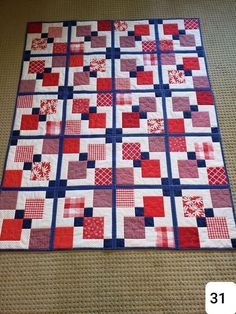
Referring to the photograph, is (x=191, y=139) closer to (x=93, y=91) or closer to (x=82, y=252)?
(x=93, y=91)

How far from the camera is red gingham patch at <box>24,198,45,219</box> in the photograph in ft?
4.39

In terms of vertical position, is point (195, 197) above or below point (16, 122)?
below

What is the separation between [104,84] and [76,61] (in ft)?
0.74

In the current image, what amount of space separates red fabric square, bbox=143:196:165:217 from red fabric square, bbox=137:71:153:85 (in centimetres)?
62

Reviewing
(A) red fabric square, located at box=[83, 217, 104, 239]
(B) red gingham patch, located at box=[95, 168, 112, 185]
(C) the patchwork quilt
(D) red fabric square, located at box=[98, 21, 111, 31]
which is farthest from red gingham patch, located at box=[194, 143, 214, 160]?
(D) red fabric square, located at box=[98, 21, 111, 31]

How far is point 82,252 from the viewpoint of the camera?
1.27m

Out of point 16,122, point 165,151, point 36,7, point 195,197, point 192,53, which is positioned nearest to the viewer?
point 195,197

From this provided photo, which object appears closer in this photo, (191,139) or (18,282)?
(18,282)

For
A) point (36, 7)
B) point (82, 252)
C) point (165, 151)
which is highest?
point (36, 7)

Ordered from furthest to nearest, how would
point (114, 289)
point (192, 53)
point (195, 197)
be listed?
point (192, 53)
point (195, 197)
point (114, 289)

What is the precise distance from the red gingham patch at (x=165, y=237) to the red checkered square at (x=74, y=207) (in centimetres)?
32

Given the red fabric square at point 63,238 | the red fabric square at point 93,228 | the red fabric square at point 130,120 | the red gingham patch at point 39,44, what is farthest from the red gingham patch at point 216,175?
the red gingham patch at point 39,44

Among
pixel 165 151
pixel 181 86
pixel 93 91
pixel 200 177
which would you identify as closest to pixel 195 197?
pixel 200 177

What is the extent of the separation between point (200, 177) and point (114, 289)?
1.90 ft
